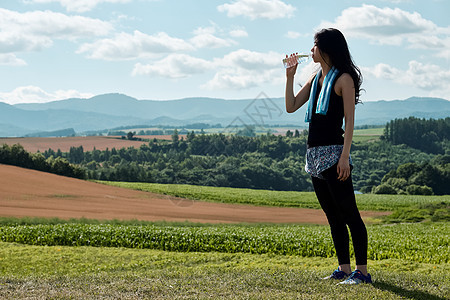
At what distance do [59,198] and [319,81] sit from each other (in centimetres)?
3532

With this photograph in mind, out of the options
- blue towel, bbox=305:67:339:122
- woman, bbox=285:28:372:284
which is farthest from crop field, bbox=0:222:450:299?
blue towel, bbox=305:67:339:122

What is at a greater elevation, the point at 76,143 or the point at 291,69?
the point at 291,69

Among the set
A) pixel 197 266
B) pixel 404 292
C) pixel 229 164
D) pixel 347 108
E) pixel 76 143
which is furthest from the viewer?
pixel 76 143

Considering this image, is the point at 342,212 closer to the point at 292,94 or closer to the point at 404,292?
the point at 404,292

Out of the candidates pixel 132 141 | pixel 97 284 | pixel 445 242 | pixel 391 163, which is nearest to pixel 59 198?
pixel 445 242

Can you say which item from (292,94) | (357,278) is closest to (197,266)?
(357,278)

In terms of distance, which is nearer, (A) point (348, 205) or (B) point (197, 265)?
(A) point (348, 205)

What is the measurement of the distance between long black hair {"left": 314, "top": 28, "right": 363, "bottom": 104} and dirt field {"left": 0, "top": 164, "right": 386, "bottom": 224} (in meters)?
23.7

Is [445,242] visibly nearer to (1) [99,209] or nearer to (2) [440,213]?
(2) [440,213]

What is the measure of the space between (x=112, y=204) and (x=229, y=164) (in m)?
48.5

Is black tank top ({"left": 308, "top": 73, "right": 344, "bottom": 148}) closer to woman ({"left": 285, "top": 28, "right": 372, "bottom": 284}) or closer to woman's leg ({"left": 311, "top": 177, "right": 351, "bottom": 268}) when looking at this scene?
woman ({"left": 285, "top": 28, "right": 372, "bottom": 284})

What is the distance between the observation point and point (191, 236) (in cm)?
1461

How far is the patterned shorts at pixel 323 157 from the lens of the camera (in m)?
5.48

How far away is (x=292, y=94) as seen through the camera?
6129 mm
